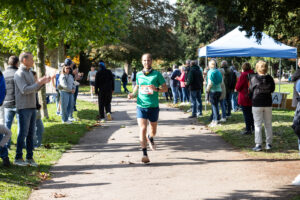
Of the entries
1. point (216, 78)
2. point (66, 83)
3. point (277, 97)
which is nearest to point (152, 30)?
point (277, 97)

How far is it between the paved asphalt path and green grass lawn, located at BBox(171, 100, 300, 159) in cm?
32

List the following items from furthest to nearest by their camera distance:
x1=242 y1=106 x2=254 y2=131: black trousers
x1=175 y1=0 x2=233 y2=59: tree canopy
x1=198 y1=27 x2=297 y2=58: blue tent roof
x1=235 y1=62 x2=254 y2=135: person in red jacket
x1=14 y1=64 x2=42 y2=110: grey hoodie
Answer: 1. x1=175 y1=0 x2=233 y2=59: tree canopy
2. x1=198 y1=27 x2=297 y2=58: blue tent roof
3. x1=242 y1=106 x2=254 y2=131: black trousers
4. x1=235 y1=62 x2=254 y2=135: person in red jacket
5. x1=14 y1=64 x2=42 y2=110: grey hoodie

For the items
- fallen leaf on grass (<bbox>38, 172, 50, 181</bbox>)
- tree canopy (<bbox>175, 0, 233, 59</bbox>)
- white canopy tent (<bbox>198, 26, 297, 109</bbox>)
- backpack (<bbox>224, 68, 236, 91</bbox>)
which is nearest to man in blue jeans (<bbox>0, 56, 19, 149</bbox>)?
fallen leaf on grass (<bbox>38, 172, 50, 181</bbox>)

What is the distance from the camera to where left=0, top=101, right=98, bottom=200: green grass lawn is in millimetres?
5551

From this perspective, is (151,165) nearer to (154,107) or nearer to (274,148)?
(154,107)

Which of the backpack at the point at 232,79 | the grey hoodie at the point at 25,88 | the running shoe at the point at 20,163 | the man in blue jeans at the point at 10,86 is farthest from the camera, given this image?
the backpack at the point at 232,79

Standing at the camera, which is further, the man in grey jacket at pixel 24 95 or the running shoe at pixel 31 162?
the running shoe at pixel 31 162

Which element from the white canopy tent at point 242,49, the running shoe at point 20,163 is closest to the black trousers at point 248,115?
the white canopy tent at point 242,49

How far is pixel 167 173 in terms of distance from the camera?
6.41 m

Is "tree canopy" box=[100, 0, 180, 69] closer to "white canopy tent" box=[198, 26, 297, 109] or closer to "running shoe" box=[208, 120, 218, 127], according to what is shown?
"white canopy tent" box=[198, 26, 297, 109]

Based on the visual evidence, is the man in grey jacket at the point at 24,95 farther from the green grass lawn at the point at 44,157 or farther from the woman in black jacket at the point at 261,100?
the woman in black jacket at the point at 261,100

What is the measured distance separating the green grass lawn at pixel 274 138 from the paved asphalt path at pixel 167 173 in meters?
0.32

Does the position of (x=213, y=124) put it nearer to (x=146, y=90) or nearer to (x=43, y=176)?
(x=146, y=90)

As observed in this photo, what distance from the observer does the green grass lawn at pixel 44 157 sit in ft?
18.2
